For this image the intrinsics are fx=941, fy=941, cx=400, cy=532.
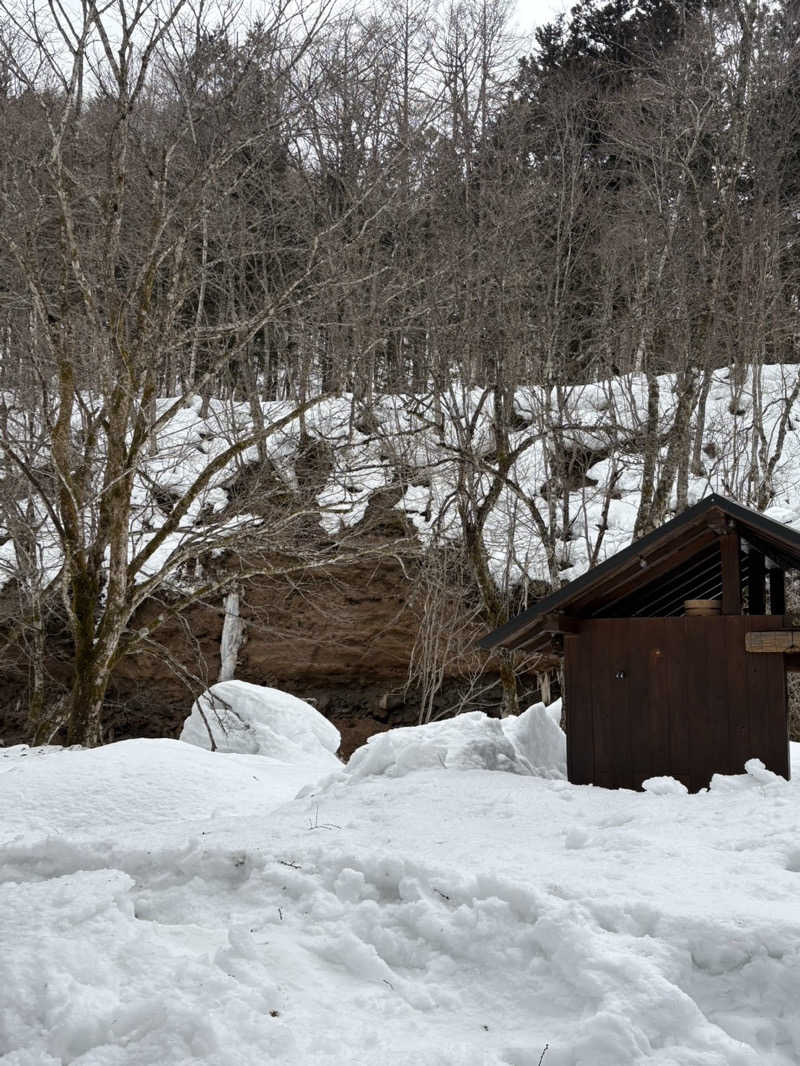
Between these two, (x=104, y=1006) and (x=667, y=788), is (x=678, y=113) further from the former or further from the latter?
(x=104, y=1006)

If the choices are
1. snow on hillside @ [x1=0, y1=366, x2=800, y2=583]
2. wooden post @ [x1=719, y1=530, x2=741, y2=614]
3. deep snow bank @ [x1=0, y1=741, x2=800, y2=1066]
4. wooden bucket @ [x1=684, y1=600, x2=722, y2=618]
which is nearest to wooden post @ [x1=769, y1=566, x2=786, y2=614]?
wooden post @ [x1=719, y1=530, x2=741, y2=614]

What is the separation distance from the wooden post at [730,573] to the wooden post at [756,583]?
143cm

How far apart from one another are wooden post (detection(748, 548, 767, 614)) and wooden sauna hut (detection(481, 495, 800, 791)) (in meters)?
0.82

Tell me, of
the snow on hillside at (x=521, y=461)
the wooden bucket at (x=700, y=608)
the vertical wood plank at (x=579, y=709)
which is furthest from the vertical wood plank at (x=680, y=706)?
the snow on hillside at (x=521, y=461)

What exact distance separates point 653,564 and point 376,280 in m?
11.5

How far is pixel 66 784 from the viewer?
27.5 ft

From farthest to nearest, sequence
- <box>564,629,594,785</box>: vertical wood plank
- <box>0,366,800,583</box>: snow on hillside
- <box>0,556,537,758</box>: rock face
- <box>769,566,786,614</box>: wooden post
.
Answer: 1. <box>0,556,537,758</box>: rock face
2. <box>0,366,800,583</box>: snow on hillside
3. <box>769,566,786,614</box>: wooden post
4. <box>564,629,594,785</box>: vertical wood plank

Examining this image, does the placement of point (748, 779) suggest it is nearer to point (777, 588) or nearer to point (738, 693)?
point (738, 693)

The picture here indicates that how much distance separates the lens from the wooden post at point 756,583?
10500 mm

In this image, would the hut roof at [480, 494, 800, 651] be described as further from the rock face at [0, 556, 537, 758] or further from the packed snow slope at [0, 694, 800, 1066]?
the rock face at [0, 556, 537, 758]

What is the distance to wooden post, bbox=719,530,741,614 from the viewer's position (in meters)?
8.91

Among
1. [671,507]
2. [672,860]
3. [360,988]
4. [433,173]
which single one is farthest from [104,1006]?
[671,507]

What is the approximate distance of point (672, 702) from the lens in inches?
353

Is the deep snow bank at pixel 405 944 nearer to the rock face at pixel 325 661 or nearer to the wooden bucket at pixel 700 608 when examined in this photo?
the wooden bucket at pixel 700 608
